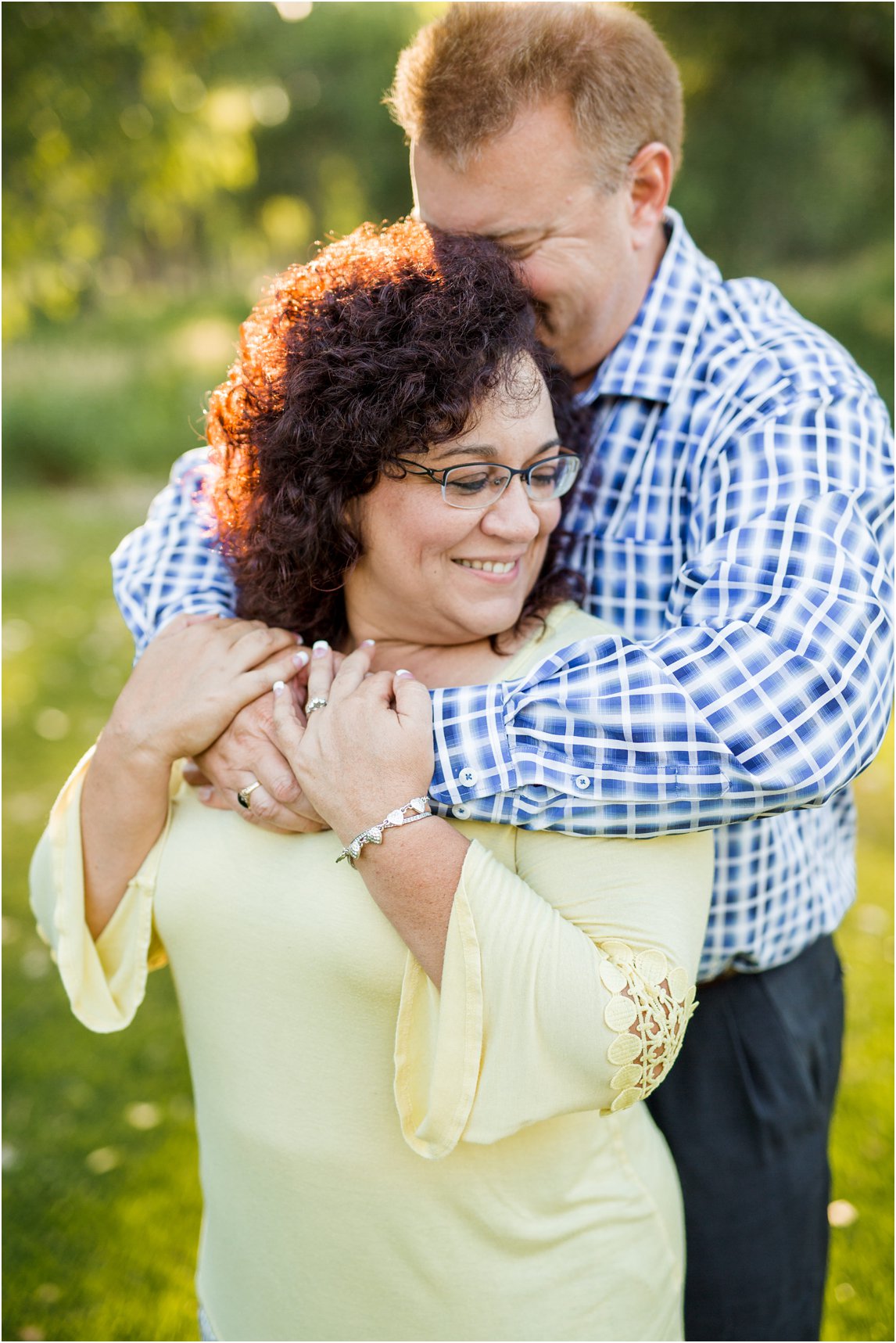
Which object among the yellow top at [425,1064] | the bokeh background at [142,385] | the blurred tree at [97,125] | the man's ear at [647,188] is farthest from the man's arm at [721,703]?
the blurred tree at [97,125]

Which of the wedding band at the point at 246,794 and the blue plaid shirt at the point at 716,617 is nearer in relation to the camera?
the blue plaid shirt at the point at 716,617

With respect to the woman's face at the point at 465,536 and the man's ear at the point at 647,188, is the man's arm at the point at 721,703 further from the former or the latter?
the man's ear at the point at 647,188

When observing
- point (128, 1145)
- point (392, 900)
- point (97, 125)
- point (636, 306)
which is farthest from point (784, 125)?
point (392, 900)

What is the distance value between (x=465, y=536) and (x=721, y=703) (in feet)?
1.73

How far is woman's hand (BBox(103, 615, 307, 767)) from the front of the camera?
2025 millimetres

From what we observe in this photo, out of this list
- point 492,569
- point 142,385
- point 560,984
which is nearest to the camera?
point 560,984

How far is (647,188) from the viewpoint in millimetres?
2406

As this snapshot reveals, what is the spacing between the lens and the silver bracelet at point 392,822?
1.72 meters

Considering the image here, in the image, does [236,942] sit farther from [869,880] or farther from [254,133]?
[254,133]

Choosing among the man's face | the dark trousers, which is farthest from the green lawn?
the man's face

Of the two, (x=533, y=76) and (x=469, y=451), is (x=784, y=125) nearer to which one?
(x=533, y=76)

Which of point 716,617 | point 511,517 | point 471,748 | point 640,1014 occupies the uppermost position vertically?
point 511,517

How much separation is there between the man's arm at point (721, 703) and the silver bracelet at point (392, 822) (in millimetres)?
57

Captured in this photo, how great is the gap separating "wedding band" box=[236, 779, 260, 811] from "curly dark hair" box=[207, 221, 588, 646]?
41 centimetres
